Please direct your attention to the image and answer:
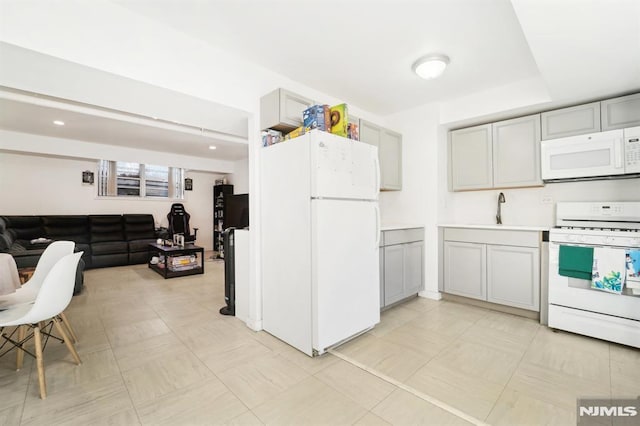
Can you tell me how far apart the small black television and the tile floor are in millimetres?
2342

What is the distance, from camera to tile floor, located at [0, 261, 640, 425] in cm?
152

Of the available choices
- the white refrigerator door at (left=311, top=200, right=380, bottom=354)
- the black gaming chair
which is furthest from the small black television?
the white refrigerator door at (left=311, top=200, right=380, bottom=354)

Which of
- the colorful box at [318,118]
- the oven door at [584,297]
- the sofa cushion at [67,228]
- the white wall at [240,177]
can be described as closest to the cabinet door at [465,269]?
the oven door at [584,297]

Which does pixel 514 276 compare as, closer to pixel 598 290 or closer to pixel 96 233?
pixel 598 290

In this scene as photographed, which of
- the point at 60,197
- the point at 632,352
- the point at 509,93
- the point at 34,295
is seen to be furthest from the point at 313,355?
the point at 60,197

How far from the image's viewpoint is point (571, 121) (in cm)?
280

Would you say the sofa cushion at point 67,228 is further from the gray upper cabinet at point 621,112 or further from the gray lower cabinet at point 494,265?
the gray upper cabinet at point 621,112

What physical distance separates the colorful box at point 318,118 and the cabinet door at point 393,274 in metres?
1.49

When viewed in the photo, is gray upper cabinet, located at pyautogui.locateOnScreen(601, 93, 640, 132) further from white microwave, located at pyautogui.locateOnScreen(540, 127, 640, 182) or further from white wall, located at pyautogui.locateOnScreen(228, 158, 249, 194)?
white wall, located at pyautogui.locateOnScreen(228, 158, 249, 194)

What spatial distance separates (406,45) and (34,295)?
3.60m

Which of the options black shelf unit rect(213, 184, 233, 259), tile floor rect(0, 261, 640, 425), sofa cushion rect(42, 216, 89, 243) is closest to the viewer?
tile floor rect(0, 261, 640, 425)

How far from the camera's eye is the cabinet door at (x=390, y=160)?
3.55 m

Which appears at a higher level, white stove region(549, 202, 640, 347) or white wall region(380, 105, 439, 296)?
white wall region(380, 105, 439, 296)

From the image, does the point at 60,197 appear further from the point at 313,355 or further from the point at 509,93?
the point at 509,93
